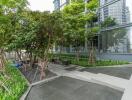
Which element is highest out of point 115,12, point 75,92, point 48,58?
point 115,12

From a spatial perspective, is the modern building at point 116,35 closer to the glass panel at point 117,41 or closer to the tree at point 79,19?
the glass panel at point 117,41

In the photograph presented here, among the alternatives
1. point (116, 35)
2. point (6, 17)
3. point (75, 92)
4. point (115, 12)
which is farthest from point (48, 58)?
point (115, 12)

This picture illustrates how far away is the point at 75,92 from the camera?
1112cm

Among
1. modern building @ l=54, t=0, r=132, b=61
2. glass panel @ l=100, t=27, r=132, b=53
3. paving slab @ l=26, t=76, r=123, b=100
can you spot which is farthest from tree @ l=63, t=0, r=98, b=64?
paving slab @ l=26, t=76, r=123, b=100

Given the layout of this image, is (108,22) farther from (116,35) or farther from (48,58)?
(48,58)

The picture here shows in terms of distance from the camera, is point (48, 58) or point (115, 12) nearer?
point (48, 58)

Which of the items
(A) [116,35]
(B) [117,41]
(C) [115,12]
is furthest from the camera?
(C) [115,12]

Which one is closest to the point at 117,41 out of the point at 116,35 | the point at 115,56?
the point at 116,35

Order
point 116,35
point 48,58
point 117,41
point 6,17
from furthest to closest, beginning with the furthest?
point 116,35
point 117,41
point 6,17
point 48,58

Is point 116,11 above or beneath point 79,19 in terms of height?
above

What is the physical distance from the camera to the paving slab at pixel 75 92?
9.98m

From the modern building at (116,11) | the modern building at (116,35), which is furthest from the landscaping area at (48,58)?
the modern building at (116,11)

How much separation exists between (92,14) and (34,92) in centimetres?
1501

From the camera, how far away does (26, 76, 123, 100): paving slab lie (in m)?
9.98
